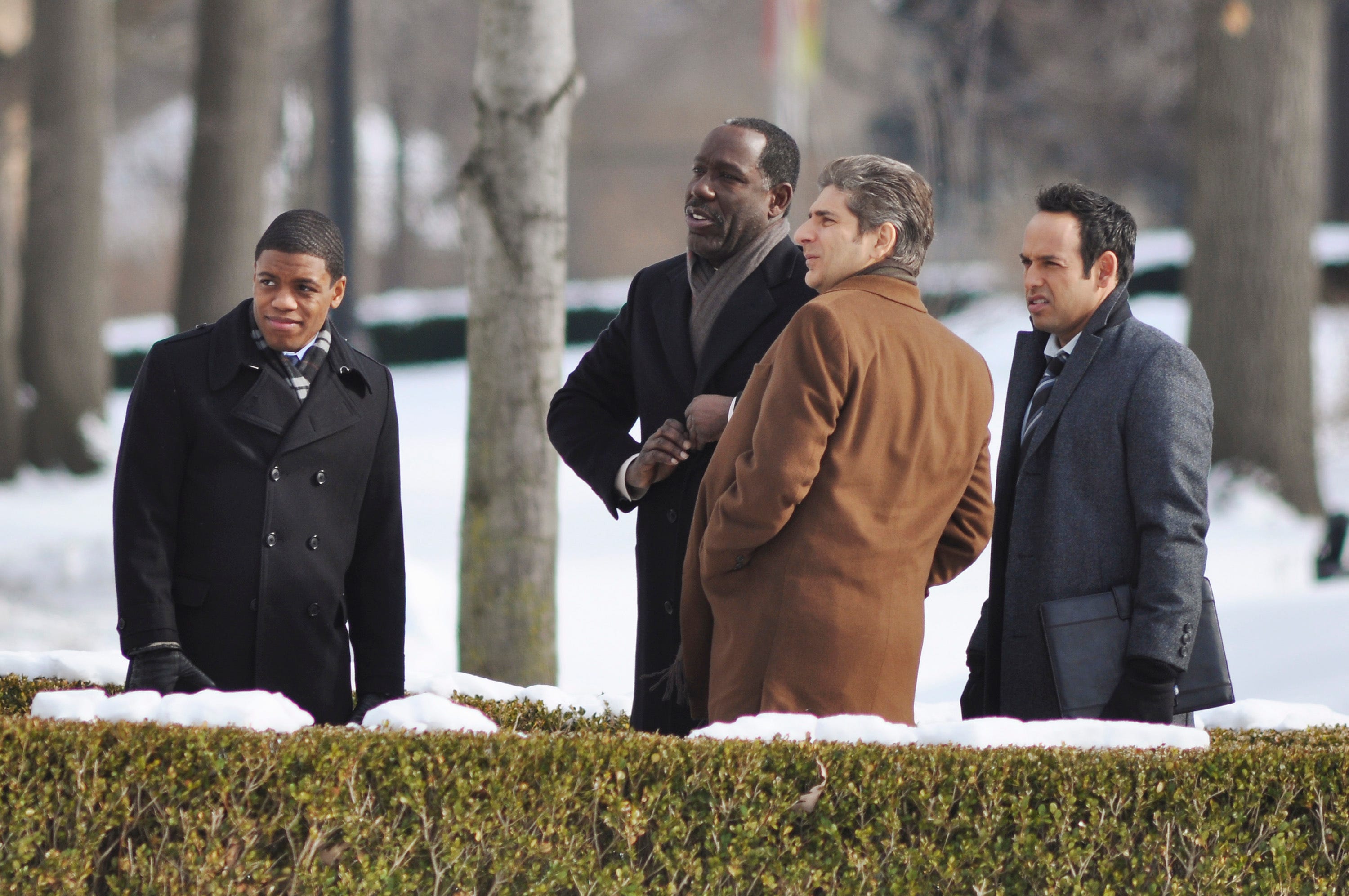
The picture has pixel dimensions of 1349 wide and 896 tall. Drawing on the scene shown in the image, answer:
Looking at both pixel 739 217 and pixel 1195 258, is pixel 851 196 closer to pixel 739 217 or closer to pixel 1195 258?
pixel 739 217

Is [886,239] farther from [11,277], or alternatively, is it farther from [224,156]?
[11,277]

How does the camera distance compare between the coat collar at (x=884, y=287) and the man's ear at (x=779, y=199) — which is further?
the man's ear at (x=779, y=199)

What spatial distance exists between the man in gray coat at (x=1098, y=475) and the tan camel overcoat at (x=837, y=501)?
261 mm

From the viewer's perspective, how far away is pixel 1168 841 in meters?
3.19

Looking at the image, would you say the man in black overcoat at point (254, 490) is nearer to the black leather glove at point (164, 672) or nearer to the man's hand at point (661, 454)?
the black leather glove at point (164, 672)

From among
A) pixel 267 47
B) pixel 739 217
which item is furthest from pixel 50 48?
pixel 739 217

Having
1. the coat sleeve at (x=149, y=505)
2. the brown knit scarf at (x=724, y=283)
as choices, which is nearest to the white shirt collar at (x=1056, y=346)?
the brown knit scarf at (x=724, y=283)

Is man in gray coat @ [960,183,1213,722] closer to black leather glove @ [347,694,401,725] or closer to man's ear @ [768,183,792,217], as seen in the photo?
man's ear @ [768,183,792,217]

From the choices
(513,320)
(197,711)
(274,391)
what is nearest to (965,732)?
(197,711)

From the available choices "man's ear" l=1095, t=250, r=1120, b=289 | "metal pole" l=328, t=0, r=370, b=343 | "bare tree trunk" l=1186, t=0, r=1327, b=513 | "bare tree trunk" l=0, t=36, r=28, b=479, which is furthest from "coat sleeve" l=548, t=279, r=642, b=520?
"bare tree trunk" l=0, t=36, r=28, b=479

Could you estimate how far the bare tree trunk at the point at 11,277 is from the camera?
53.6 feet

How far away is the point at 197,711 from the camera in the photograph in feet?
10.5

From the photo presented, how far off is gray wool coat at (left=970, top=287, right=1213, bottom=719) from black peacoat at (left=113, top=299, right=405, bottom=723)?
151 centimetres

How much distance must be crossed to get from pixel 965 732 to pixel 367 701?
1.35 meters
